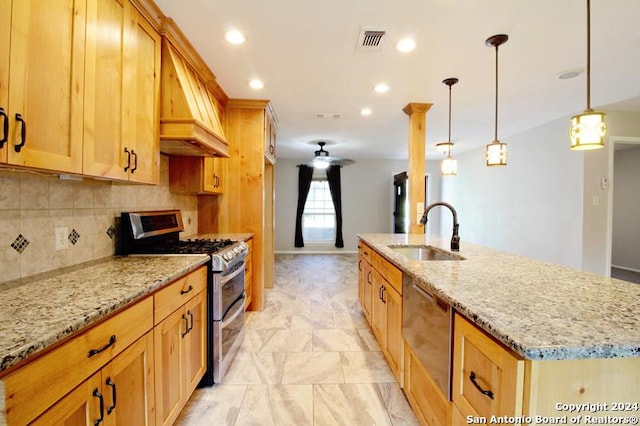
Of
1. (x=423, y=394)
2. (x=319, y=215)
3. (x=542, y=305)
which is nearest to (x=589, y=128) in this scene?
(x=542, y=305)

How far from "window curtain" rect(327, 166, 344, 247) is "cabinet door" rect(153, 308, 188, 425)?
592 cm

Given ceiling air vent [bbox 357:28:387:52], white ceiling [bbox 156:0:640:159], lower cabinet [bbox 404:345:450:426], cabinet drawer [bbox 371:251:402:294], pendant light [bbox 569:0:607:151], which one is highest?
white ceiling [bbox 156:0:640:159]

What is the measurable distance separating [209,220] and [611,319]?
10.7 ft

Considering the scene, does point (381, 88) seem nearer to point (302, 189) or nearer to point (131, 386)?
point (131, 386)

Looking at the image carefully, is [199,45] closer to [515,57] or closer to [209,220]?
A: [209,220]

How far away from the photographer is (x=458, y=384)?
1.11m

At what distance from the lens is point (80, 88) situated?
125 centimetres

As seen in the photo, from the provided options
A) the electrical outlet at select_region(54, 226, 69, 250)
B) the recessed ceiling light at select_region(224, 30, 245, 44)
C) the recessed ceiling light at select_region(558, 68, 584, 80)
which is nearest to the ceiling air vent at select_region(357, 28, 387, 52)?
the recessed ceiling light at select_region(224, 30, 245, 44)

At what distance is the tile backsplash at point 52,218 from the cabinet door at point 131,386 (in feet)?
2.20

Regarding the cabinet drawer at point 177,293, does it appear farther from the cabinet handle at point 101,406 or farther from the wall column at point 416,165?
the wall column at point 416,165

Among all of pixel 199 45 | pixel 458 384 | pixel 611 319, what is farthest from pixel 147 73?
pixel 611 319

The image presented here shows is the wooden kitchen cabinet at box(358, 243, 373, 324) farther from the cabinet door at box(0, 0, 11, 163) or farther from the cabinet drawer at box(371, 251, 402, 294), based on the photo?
the cabinet door at box(0, 0, 11, 163)

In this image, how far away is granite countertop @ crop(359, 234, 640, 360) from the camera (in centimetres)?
75

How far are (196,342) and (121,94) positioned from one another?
148 centimetres
